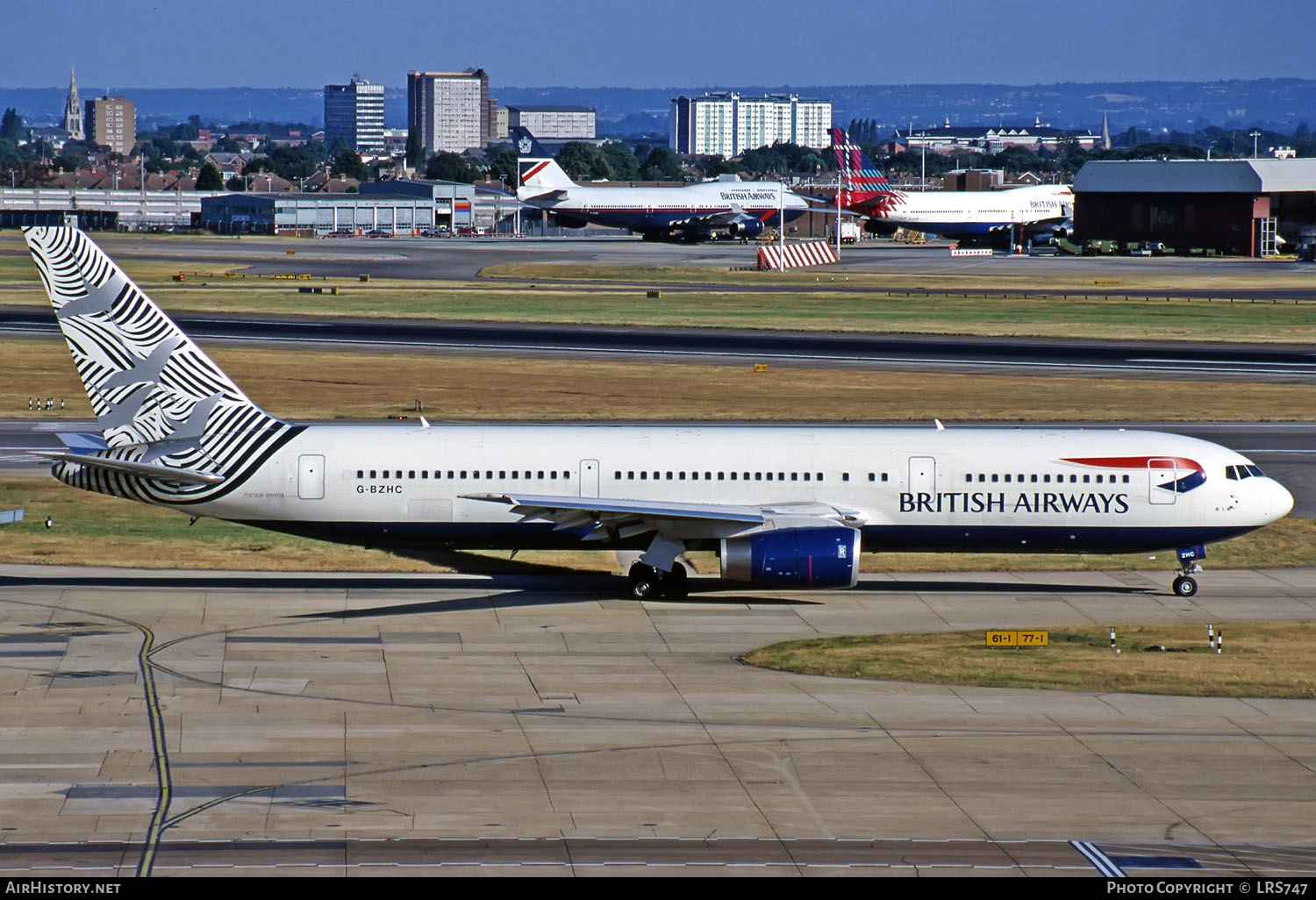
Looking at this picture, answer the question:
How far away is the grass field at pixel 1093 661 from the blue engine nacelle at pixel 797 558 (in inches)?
76.9

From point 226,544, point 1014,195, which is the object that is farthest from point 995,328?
point 1014,195

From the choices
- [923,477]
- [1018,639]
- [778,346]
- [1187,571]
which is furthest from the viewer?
[778,346]

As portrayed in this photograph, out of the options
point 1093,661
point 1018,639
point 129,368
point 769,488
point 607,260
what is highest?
point 607,260

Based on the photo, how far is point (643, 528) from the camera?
128 feet

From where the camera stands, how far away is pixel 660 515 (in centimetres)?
3769

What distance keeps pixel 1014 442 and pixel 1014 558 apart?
5.61m

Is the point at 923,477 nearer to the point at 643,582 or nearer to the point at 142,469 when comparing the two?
the point at 643,582

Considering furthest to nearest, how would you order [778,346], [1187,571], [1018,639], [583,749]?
[778,346] → [1187,571] → [1018,639] → [583,749]

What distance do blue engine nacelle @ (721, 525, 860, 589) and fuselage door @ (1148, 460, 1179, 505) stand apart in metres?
8.00

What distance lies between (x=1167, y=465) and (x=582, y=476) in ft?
47.9

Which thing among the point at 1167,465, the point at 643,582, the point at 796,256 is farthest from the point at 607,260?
the point at 1167,465

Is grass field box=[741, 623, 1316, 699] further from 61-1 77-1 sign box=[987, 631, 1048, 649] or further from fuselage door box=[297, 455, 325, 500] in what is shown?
fuselage door box=[297, 455, 325, 500]

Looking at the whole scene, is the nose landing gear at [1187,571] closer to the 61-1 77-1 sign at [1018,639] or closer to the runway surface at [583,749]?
the runway surface at [583,749]
